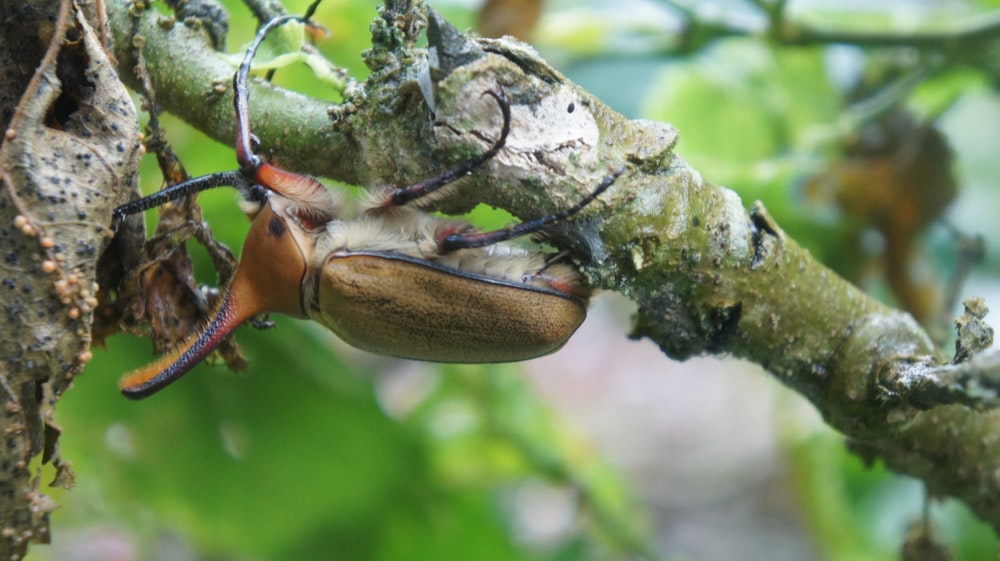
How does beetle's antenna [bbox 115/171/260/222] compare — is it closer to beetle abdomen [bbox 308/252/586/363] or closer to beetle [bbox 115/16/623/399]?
beetle [bbox 115/16/623/399]

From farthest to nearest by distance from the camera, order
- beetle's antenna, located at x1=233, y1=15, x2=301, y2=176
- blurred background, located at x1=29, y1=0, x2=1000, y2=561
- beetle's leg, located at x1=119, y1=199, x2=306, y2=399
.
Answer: blurred background, located at x1=29, y1=0, x2=1000, y2=561, beetle's leg, located at x1=119, y1=199, x2=306, y2=399, beetle's antenna, located at x1=233, y1=15, x2=301, y2=176

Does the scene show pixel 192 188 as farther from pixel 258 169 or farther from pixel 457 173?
pixel 457 173

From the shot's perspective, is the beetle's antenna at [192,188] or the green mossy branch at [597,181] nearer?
the green mossy branch at [597,181]

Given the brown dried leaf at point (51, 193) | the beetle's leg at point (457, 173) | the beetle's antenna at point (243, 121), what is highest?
the beetle's leg at point (457, 173)

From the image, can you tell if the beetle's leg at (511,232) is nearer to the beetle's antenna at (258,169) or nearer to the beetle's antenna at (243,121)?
the beetle's antenna at (258,169)

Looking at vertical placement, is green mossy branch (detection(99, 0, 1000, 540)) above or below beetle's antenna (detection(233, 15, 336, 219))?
above

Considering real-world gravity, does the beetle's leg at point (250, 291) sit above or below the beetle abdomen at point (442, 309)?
below

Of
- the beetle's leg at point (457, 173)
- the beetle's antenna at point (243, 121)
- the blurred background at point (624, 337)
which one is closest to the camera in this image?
the beetle's leg at point (457, 173)

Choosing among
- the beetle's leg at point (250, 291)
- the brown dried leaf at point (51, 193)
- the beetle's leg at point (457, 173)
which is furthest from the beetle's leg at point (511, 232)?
the brown dried leaf at point (51, 193)

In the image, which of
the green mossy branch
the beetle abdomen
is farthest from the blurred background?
the beetle abdomen
